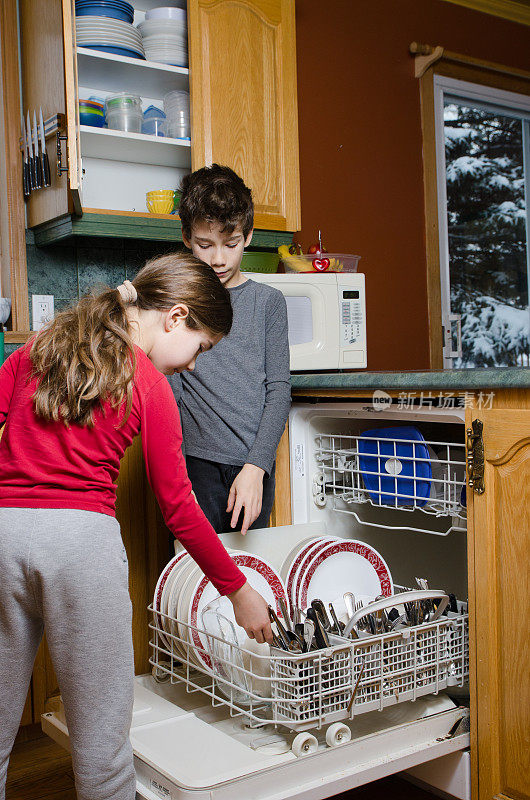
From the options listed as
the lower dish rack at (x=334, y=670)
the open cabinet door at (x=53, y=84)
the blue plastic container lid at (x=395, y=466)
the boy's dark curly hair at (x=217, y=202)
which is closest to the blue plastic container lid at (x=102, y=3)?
the open cabinet door at (x=53, y=84)

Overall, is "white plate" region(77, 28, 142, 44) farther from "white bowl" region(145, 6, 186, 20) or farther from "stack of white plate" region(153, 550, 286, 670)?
"stack of white plate" region(153, 550, 286, 670)

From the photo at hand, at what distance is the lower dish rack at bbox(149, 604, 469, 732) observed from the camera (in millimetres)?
1148

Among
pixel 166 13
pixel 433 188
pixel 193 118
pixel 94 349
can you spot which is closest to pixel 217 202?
pixel 94 349

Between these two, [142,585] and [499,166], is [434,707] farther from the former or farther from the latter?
[499,166]

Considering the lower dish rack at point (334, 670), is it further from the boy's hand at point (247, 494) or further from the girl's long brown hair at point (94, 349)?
the girl's long brown hair at point (94, 349)

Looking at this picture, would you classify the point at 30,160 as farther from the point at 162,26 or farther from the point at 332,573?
the point at 332,573

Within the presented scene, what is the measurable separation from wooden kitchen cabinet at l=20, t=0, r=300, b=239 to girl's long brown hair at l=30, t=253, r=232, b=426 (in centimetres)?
108

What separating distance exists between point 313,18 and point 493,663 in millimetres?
2746

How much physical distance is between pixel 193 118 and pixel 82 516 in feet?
5.49

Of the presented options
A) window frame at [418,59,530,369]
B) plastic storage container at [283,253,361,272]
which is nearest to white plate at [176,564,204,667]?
plastic storage container at [283,253,361,272]

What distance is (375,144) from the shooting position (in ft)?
11.2

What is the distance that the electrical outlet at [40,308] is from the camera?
242 centimetres

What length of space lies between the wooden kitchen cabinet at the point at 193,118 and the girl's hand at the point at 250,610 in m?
1.32

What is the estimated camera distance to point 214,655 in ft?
4.16
